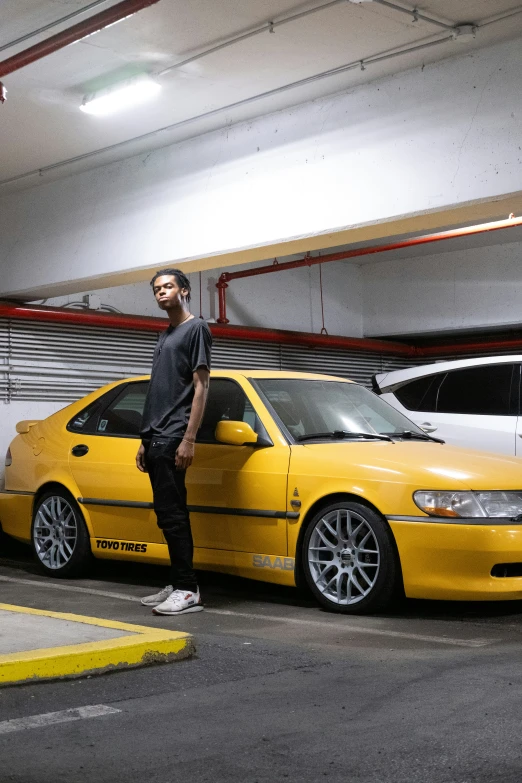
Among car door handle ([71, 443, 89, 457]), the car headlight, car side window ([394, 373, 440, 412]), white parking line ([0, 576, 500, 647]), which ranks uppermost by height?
car side window ([394, 373, 440, 412])

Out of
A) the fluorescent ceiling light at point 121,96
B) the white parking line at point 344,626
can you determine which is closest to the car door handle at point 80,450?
the white parking line at point 344,626

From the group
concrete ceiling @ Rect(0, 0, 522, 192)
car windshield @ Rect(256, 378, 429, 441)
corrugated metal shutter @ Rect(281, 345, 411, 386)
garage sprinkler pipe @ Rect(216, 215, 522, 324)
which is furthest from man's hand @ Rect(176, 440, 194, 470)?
corrugated metal shutter @ Rect(281, 345, 411, 386)

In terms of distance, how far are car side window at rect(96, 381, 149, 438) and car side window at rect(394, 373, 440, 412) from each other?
9.66 feet

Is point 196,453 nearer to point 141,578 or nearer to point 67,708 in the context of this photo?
point 141,578

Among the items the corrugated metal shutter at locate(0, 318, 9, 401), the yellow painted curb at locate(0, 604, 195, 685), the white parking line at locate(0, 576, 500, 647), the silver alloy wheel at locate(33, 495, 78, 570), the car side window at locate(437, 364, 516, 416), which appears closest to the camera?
the yellow painted curb at locate(0, 604, 195, 685)

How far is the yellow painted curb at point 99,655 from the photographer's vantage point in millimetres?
4113

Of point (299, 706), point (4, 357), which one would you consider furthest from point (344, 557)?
point (4, 357)

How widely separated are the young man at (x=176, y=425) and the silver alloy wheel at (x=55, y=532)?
141 cm

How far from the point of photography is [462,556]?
5.60 m

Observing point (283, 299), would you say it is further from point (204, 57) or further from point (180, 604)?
point (180, 604)

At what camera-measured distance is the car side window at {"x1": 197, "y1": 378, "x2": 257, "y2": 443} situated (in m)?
6.71

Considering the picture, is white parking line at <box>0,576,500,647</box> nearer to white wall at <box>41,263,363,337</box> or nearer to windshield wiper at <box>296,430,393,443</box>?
windshield wiper at <box>296,430,393,443</box>

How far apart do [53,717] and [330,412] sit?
3.59 metres

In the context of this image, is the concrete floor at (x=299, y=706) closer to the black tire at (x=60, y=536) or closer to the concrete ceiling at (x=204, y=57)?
the black tire at (x=60, y=536)
